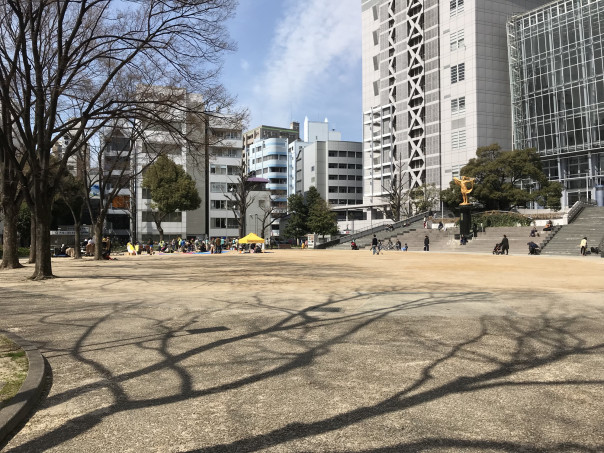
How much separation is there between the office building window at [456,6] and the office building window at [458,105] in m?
13.4

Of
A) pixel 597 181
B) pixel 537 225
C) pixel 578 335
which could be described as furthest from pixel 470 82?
pixel 578 335

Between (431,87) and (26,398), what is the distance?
80959 mm

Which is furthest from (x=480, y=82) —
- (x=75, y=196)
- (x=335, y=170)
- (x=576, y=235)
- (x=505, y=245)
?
(x=75, y=196)

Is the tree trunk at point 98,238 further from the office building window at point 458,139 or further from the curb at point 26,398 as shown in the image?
the office building window at point 458,139

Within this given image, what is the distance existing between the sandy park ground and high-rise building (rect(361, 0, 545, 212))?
66.5 meters

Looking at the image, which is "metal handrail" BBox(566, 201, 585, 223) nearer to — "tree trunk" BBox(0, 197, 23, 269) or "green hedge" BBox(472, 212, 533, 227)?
"green hedge" BBox(472, 212, 533, 227)

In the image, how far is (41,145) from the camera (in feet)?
56.0

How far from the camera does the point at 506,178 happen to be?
5834 centimetres

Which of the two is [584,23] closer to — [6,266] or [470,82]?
[470,82]

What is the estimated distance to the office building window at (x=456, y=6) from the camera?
7281 centimetres

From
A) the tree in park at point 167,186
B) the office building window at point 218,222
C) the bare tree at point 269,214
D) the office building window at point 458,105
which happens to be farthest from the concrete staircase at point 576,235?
the office building window at point 218,222

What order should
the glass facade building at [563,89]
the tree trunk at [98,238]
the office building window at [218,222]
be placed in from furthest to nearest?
the office building window at [218,222] < the glass facade building at [563,89] < the tree trunk at [98,238]

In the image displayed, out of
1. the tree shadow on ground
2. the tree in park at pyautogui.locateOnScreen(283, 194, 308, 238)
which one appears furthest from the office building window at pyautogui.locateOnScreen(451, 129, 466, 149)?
the tree shadow on ground

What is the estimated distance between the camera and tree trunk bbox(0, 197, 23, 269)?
Result: 2152 cm
